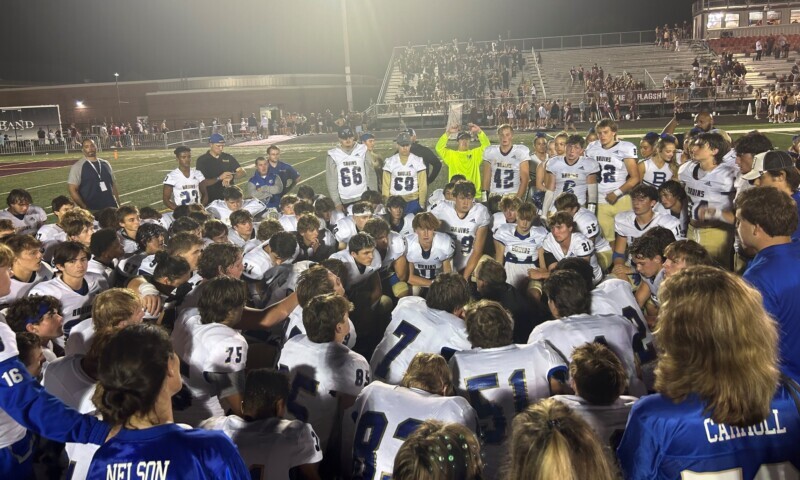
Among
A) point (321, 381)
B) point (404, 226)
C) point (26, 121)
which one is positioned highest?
point (26, 121)

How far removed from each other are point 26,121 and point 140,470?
4220 cm

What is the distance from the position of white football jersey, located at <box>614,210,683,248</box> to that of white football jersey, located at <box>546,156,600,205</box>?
6.23 feet

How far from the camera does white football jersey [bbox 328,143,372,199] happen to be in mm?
10508

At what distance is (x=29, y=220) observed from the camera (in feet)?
30.9

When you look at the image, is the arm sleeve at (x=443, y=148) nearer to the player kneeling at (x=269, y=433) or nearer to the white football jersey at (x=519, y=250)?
the white football jersey at (x=519, y=250)

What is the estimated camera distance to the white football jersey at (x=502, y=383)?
3.98 m

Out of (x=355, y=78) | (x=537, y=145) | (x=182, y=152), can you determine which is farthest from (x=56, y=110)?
(x=537, y=145)

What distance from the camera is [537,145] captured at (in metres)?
11.6

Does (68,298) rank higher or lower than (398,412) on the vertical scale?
higher

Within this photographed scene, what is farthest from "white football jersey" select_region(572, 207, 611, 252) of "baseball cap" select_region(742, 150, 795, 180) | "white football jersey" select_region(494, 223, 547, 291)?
"baseball cap" select_region(742, 150, 795, 180)

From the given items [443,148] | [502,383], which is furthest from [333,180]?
[502,383]

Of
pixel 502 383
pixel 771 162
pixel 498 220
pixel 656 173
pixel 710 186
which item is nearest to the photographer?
pixel 502 383

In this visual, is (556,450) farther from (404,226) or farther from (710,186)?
(710,186)

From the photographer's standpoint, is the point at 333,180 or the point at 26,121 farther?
the point at 26,121
